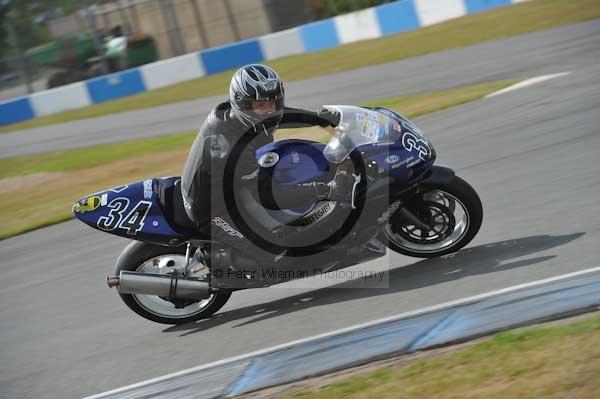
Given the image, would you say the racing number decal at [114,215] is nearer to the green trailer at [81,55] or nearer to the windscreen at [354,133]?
the windscreen at [354,133]

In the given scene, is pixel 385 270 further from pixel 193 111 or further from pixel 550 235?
pixel 193 111

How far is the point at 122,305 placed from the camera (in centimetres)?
686

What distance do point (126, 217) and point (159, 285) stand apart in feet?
1.81

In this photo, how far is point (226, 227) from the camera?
5.88 meters

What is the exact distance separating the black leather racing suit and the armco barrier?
59.0 feet

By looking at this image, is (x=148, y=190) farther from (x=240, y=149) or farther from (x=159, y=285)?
(x=240, y=149)

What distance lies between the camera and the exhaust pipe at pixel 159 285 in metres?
5.91

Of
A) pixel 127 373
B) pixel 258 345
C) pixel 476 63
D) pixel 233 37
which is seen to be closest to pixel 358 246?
pixel 258 345

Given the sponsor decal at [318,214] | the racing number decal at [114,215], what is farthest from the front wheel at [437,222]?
the racing number decal at [114,215]

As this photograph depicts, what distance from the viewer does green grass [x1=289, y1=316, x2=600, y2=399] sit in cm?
379

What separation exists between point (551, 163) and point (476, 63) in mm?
8067

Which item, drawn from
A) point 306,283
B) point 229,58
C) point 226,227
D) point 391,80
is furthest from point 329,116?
point 229,58

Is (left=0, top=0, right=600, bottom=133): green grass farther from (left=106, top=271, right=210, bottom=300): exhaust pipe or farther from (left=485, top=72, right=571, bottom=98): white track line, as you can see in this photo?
(left=106, top=271, right=210, bottom=300): exhaust pipe

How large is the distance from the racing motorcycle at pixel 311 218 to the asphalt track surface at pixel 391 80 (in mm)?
7815
